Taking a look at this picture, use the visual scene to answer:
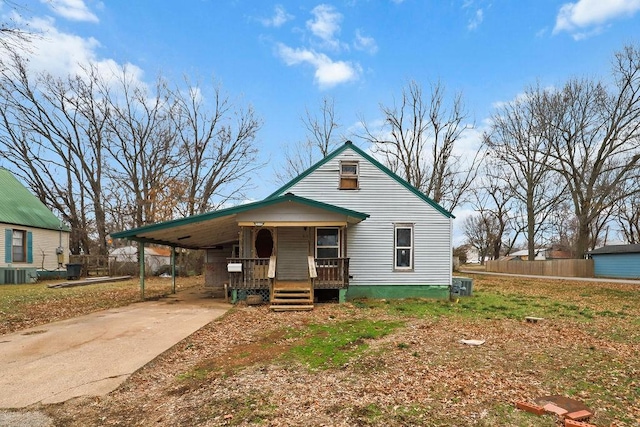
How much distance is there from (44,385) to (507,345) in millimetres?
7429

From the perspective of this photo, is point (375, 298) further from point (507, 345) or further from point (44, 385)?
→ point (44, 385)

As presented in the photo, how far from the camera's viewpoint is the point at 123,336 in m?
7.67

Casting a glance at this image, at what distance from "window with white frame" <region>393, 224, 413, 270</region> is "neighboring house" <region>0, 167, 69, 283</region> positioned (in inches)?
754

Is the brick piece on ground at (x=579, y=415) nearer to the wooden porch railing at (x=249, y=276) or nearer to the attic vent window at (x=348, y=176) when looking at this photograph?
the wooden porch railing at (x=249, y=276)

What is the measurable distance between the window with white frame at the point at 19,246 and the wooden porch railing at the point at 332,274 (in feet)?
60.1

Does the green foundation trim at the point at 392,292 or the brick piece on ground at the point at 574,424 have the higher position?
the brick piece on ground at the point at 574,424

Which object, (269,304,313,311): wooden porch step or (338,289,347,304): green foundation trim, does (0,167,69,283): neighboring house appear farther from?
(338,289,347,304): green foundation trim

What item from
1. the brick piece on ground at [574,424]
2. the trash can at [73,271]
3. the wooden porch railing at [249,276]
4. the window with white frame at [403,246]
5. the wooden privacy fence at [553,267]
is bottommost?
the wooden privacy fence at [553,267]

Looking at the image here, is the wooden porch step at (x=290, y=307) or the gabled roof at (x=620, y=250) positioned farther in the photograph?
the gabled roof at (x=620, y=250)

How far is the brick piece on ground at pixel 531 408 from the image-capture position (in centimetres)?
416

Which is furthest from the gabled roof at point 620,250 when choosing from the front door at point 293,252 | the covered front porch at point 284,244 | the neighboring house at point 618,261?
the front door at point 293,252

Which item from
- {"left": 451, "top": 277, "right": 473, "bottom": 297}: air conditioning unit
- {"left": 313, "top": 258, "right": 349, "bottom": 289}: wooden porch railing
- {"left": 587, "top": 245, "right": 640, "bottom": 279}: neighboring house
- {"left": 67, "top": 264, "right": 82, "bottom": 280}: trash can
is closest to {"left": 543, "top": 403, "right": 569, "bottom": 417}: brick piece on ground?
{"left": 313, "top": 258, "right": 349, "bottom": 289}: wooden porch railing

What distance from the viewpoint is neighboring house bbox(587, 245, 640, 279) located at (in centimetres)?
2697

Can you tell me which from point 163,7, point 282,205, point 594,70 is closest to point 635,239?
point 594,70
